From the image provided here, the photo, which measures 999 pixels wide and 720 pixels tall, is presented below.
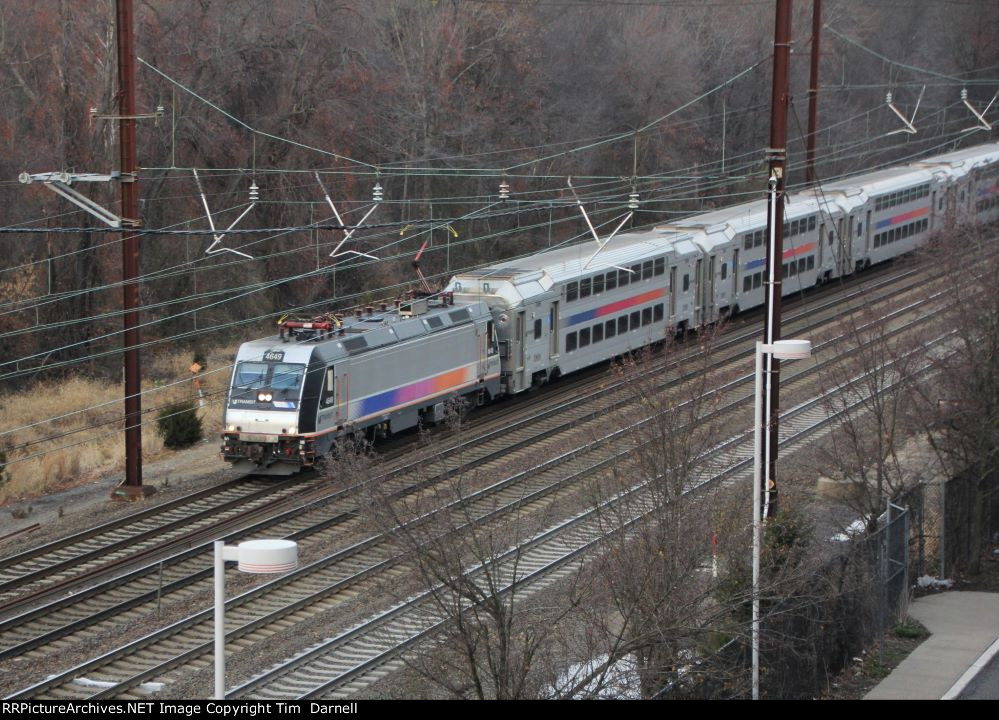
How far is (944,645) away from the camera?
20062 millimetres

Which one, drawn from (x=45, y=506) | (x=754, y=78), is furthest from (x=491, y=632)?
(x=754, y=78)

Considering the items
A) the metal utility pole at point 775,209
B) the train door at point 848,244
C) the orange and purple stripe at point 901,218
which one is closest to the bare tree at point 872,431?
the metal utility pole at point 775,209

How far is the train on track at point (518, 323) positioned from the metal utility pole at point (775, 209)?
368cm

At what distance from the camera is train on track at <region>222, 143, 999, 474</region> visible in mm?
27000

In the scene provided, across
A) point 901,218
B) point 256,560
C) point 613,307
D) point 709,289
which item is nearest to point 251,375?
point 613,307

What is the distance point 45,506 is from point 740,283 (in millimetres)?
22643

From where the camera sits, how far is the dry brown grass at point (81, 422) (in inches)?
1147

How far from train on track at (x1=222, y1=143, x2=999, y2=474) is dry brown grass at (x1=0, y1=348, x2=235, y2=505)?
3760 millimetres

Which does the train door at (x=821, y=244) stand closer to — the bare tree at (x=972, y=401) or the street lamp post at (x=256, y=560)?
the bare tree at (x=972, y=401)

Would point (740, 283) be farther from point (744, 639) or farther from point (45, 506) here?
point (744, 639)

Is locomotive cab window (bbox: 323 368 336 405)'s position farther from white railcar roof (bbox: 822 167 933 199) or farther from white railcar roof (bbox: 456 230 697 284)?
white railcar roof (bbox: 822 167 933 199)

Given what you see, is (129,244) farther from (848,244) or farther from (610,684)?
(848,244)

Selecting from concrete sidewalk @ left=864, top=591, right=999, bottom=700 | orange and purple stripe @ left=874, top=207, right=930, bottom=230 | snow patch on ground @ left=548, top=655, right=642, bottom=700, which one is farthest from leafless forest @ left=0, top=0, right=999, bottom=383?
snow patch on ground @ left=548, top=655, right=642, bottom=700

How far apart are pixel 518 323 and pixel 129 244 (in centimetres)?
1007
